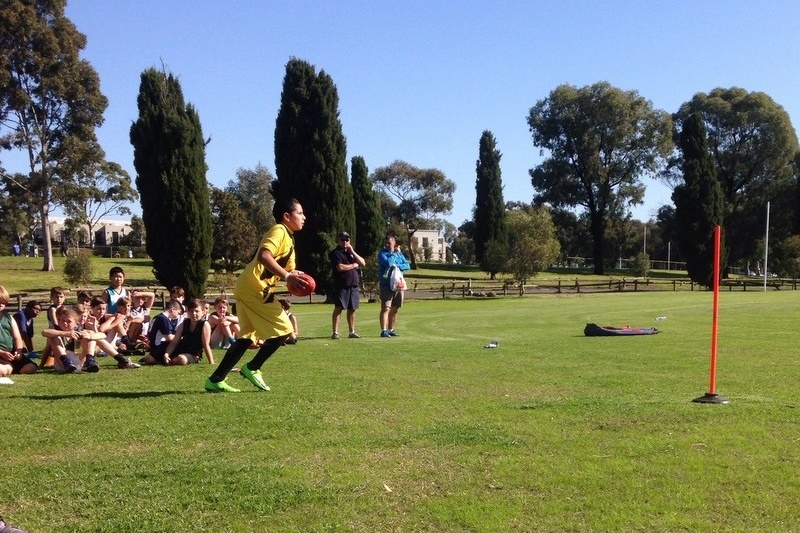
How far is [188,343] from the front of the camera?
11.3 m

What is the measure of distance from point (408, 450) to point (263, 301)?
3039mm

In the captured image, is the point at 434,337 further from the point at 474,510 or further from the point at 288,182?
the point at 288,182

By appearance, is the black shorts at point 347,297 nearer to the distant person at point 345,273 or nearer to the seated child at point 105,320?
the distant person at point 345,273

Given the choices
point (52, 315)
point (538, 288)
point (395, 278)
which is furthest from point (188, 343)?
point (538, 288)

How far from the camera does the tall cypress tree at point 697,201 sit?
205 ft

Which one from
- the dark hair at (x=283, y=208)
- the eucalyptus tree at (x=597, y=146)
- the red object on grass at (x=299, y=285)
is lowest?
the red object on grass at (x=299, y=285)

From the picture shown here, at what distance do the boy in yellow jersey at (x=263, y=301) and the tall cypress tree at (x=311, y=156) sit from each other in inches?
1359

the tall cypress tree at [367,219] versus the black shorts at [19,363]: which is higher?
the tall cypress tree at [367,219]

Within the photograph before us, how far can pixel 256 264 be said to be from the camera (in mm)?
8000

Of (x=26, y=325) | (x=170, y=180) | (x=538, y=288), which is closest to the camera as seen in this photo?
(x=26, y=325)

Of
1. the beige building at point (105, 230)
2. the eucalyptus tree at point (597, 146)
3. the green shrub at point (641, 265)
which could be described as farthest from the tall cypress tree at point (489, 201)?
the beige building at point (105, 230)

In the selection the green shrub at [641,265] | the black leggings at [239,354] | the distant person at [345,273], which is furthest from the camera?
the green shrub at [641,265]

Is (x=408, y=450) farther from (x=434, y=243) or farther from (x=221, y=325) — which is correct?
(x=434, y=243)

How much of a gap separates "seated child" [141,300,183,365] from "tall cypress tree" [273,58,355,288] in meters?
30.7
